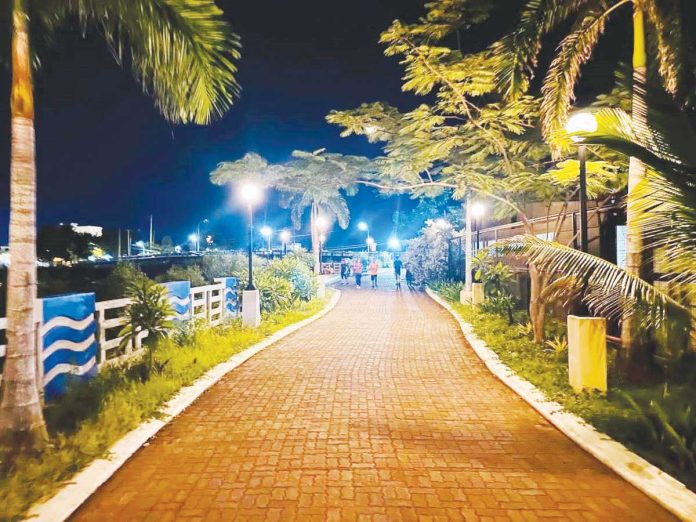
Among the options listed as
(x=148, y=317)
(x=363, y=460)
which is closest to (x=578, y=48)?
(x=363, y=460)

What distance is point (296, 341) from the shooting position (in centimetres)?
1019

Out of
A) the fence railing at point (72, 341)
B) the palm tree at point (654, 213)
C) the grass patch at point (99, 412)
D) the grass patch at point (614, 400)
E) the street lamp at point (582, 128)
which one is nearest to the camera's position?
the grass patch at point (99, 412)

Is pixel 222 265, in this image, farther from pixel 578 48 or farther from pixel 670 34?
pixel 670 34

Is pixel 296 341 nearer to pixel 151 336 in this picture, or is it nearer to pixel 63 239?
pixel 151 336

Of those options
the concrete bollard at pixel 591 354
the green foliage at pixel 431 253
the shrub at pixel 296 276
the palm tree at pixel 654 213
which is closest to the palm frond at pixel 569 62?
the palm tree at pixel 654 213

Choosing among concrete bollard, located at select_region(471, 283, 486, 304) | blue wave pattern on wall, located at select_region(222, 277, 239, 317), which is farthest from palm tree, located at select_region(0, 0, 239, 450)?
concrete bollard, located at select_region(471, 283, 486, 304)

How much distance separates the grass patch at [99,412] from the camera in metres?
3.59

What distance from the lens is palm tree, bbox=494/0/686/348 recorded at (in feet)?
19.9

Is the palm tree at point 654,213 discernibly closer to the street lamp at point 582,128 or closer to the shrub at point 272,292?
the street lamp at point 582,128

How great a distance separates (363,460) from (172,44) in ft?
15.3

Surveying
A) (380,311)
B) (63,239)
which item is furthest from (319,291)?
(63,239)

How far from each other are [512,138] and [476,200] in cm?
366

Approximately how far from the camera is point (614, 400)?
5.55 meters

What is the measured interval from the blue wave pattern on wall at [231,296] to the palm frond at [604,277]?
8858mm
